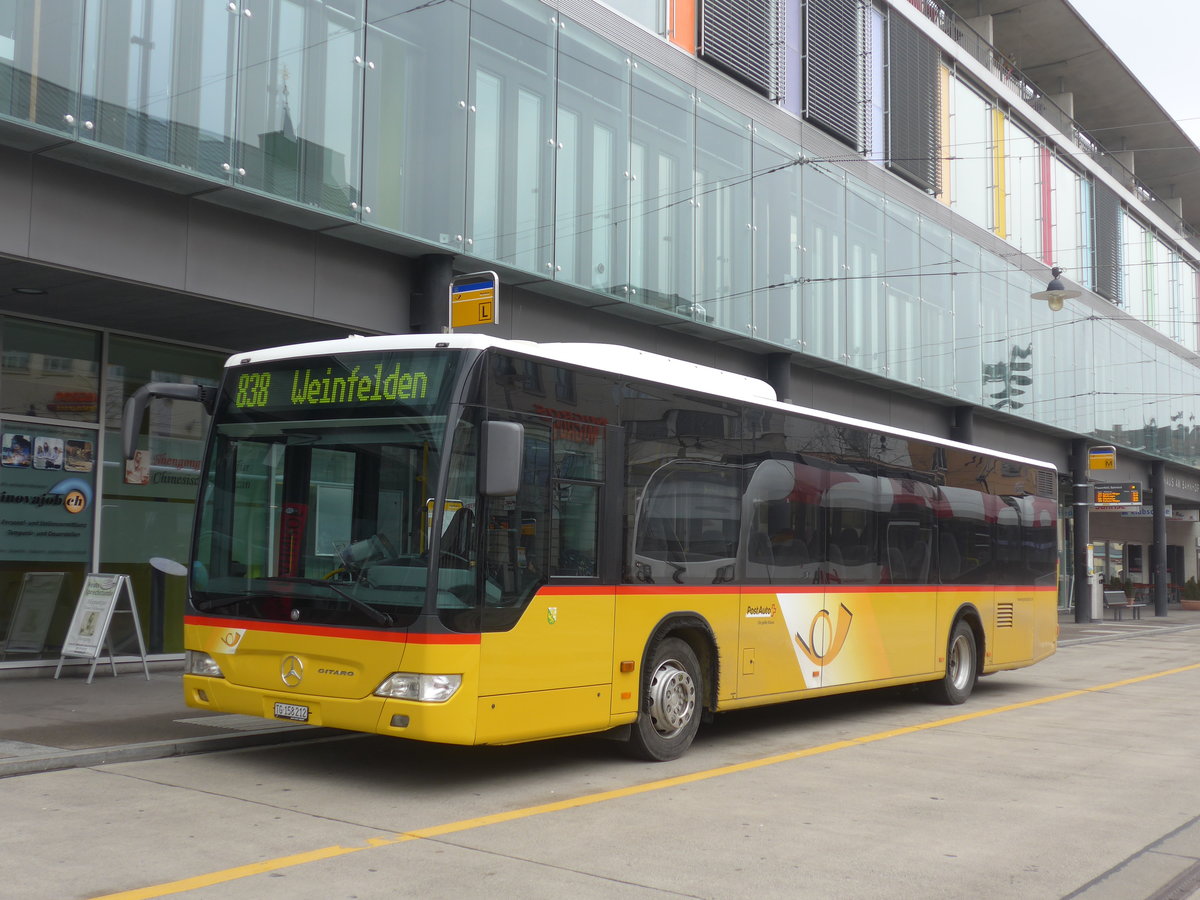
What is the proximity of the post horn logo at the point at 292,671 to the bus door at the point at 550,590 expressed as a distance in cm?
128

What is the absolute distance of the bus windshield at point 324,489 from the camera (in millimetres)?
7867

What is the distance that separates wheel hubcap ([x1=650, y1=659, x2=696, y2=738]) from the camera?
9445mm

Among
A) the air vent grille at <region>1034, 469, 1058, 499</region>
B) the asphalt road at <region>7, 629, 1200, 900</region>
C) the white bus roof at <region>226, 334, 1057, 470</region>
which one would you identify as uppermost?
the white bus roof at <region>226, 334, 1057, 470</region>

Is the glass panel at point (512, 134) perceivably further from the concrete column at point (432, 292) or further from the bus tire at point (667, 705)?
the bus tire at point (667, 705)

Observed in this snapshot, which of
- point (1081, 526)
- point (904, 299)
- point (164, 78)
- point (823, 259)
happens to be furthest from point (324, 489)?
point (1081, 526)

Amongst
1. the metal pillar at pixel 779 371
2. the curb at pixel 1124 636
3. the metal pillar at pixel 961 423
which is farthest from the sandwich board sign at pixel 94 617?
the curb at pixel 1124 636

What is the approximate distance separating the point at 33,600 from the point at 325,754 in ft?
19.3

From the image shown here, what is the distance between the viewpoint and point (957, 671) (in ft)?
48.2

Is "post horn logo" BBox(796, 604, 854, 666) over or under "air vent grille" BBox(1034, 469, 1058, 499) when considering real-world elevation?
under

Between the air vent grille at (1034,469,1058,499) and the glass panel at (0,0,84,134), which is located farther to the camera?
the air vent grille at (1034,469,1058,499)

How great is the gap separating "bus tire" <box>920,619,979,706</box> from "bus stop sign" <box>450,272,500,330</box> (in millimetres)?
6505

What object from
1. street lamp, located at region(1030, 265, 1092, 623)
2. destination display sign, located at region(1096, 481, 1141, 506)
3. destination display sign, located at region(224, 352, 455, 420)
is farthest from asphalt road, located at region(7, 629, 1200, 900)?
destination display sign, located at region(1096, 481, 1141, 506)

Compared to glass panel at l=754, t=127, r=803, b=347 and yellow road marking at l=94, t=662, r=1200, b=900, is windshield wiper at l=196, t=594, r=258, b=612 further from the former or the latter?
glass panel at l=754, t=127, r=803, b=347

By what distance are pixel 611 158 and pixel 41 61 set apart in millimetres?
7988
